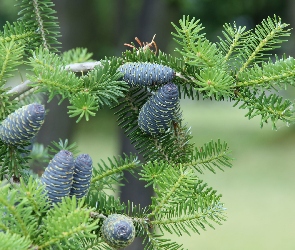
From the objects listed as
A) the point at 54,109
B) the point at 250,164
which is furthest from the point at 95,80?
the point at 250,164

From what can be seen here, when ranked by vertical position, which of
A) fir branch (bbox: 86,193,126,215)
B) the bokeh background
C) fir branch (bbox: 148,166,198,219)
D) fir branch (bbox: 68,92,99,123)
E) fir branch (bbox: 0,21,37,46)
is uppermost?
fir branch (bbox: 0,21,37,46)

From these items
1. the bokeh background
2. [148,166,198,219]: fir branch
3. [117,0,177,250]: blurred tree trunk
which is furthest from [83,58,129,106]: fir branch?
[117,0,177,250]: blurred tree trunk

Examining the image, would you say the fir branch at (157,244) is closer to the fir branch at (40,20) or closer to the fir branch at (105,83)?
the fir branch at (105,83)

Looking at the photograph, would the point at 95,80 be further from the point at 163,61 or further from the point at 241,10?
the point at 241,10

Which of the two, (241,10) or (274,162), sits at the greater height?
(241,10)

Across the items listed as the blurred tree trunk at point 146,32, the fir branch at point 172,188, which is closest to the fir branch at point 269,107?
the fir branch at point 172,188

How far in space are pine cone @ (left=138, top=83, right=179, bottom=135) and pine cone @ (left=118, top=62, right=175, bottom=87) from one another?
1 centimetres

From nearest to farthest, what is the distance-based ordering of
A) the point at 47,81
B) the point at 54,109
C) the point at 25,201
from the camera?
the point at 25,201 < the point at 47,81 < the point at 54,109

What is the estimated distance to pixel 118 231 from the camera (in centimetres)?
62

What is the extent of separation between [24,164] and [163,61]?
24 centimetres

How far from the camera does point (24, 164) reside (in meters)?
0.72

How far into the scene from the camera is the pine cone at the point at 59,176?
0.60 m

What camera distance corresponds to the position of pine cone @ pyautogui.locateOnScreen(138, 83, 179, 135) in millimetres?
676

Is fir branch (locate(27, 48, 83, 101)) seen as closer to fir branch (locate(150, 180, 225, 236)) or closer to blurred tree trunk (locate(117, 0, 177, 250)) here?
fir branch (locate(150, 180, 225, 236))
